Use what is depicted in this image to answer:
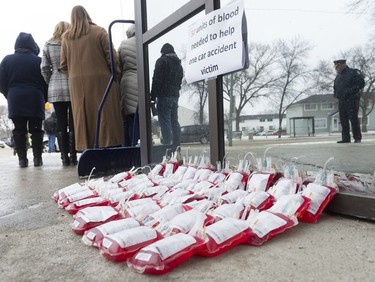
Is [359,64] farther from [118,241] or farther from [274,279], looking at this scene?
[118,241]

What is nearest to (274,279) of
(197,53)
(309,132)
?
(309,132)

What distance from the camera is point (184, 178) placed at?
83.7 inches

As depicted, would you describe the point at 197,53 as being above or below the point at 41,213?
above

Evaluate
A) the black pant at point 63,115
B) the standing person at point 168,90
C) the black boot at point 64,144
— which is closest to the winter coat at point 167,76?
the standing person at point 168,90

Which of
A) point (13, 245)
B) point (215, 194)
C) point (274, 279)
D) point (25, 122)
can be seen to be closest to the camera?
point (274, 279)

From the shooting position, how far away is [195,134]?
100.0 inches

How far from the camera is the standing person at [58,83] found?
3.75 meters

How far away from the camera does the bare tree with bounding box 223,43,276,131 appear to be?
6.74ft

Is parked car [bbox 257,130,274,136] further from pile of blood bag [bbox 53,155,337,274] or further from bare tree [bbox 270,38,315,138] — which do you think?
pile of blood bag [bbox 53,155,337,274]

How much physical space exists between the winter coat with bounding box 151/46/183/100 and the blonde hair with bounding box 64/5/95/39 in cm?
103

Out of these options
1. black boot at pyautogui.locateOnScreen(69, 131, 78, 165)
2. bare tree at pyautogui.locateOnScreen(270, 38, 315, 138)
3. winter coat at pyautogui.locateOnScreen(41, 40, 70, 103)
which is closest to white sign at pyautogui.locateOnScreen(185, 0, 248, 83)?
bare tree at pyautogui.locateOnScreen(270, 38, 315, 138)

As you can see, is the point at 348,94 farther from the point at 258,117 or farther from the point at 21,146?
the point at 21,146

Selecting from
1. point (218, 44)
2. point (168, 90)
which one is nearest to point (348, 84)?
point (218, 44)

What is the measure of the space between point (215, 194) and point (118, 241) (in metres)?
0.64
